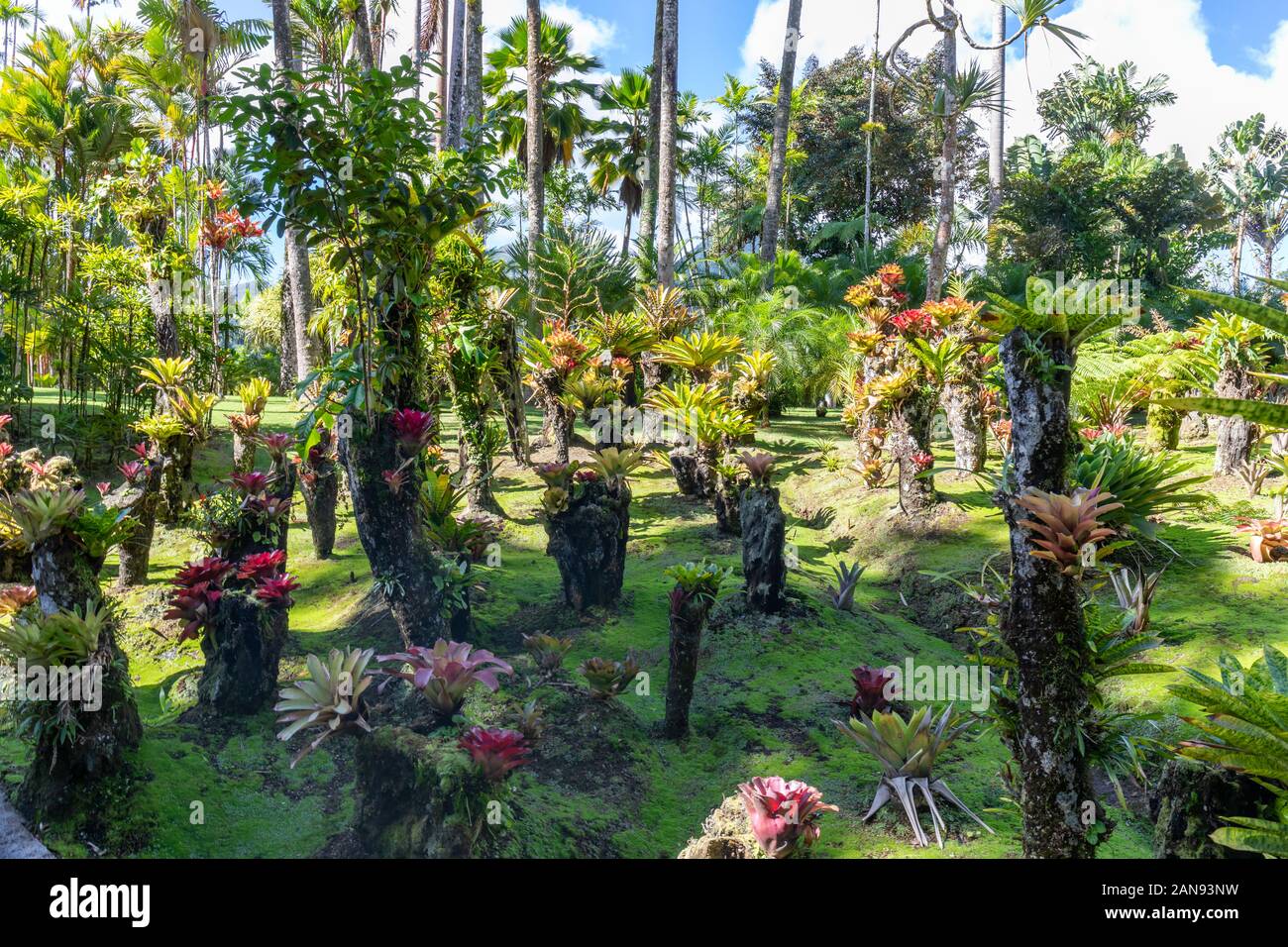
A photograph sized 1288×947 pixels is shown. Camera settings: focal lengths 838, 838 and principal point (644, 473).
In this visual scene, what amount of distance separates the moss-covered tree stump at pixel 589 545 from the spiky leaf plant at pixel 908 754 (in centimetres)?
280

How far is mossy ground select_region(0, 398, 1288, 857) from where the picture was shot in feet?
12.9

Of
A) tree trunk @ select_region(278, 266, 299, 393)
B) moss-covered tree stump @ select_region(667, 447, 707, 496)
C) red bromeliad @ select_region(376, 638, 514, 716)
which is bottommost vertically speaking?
red bromeliad @ select_region(376, 638, 514, 716)

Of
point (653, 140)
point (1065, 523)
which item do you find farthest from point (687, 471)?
point (653, 140)

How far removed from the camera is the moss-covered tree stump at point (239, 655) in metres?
4.92

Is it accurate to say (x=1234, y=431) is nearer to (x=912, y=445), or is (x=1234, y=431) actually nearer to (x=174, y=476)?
(x=912, y=445)

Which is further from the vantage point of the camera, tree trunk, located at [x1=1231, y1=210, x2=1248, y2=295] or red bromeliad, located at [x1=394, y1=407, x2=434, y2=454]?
tree trunk, located at [x1=1231, y1=210, x2=1248, y2=295]

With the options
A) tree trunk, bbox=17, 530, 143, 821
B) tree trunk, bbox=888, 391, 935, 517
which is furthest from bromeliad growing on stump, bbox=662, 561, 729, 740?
tree trunk, bbox=888, 391, 935, 517

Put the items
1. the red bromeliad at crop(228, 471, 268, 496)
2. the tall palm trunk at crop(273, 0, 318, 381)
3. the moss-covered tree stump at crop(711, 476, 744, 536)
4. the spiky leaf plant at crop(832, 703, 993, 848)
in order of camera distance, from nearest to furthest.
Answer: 1. the spiky leaf plant at crop(832, 703, 993, 848)
2. the red bromeliad at crop(228, 471, 268, 496)
3. the moss-covered tree stump at crop(711, 476, 744, 536)
4. the tall palm trunk at crop(273, 0, 318, 381)

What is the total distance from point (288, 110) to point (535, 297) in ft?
20.6

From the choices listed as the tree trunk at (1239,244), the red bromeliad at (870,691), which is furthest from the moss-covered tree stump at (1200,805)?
the tree trunk at (1239,244)

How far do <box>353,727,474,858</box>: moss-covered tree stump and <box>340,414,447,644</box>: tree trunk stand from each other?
1.68m

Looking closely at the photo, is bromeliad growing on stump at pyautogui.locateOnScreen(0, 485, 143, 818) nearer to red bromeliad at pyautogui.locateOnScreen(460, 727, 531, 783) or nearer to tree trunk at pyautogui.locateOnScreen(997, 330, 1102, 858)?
red bromeliad at pyautogui.locateOnScreen(460, 727, 531, 783)
